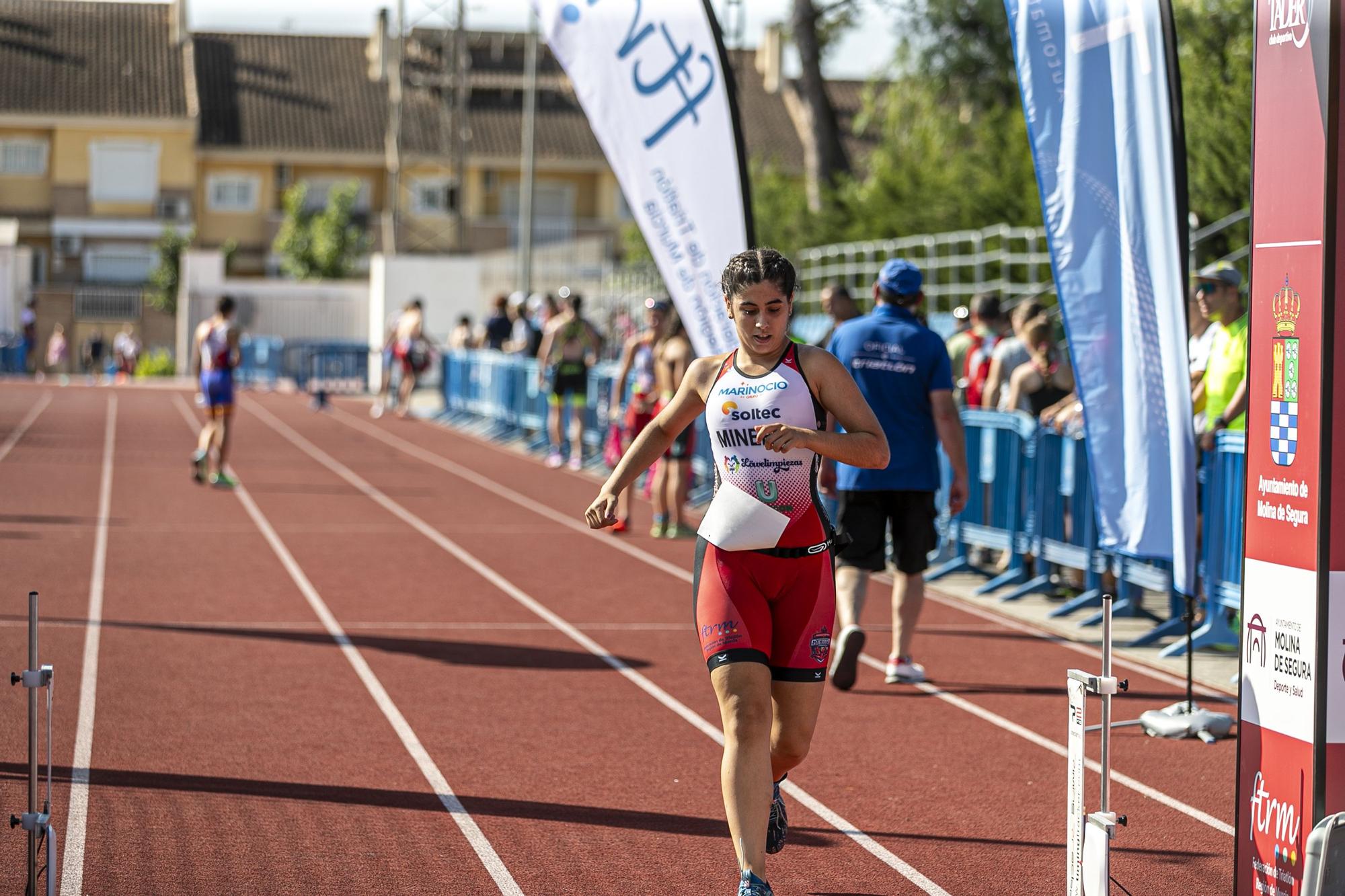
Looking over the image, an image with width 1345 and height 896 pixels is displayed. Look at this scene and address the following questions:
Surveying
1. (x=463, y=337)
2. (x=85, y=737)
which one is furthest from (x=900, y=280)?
(x=463, y=337)

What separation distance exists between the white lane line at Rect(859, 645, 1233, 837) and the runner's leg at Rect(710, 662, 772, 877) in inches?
42.2

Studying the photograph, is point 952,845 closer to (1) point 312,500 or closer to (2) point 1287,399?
(2) point 1287,399

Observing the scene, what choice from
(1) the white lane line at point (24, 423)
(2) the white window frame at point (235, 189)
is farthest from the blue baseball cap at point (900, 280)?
(2) the white window frame at point (235, 189)

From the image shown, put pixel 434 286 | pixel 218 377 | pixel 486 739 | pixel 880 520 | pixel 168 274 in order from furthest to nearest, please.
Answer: pixel 168 274 → pixel 434 286 → pixel 218 377 → pixel 880 520 → pixel 486 739

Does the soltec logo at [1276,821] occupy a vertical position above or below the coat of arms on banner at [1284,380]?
below

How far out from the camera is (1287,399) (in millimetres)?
4785

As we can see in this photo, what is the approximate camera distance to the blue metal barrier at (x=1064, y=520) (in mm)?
11211

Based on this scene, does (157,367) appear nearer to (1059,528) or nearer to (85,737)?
(1059,528)

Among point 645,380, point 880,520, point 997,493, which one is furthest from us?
point 645,380

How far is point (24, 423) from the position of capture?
93.0 feet

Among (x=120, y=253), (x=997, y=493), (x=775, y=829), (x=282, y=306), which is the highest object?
(x=120, y=253)

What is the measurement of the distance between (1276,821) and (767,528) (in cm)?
161

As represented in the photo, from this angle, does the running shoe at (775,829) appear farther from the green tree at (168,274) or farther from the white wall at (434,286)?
the green tree at (168,274)

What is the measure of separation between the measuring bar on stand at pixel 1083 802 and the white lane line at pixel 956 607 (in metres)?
1.09
